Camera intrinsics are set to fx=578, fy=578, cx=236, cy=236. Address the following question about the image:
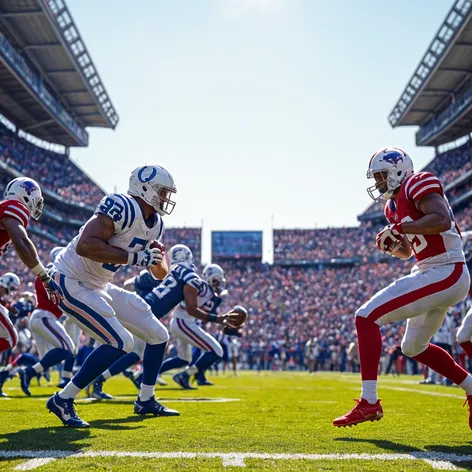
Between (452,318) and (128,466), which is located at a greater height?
(452,318)

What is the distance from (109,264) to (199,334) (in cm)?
475

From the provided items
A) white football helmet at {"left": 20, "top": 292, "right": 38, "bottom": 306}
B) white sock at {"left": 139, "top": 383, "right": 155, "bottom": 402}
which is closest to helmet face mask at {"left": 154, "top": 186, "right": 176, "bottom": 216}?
white sock at {"left": 139, "top": 383, "right": 155, "bottom": 402}

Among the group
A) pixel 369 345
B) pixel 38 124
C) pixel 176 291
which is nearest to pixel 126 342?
pixel 369 345

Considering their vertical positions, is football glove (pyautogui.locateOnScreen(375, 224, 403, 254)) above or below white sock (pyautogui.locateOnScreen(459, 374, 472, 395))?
above

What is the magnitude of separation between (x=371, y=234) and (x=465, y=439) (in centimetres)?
4400

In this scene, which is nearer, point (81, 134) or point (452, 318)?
point (452, 318)

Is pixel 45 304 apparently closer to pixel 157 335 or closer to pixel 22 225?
pixel 157 335

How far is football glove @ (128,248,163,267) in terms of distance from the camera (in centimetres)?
441

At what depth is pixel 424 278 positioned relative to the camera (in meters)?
4.23

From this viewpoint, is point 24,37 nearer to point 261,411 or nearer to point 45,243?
point 45,243

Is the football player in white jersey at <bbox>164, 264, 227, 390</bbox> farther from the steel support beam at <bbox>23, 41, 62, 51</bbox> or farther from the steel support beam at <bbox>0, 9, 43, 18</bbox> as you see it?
the steel support beam at <bbox>23, 41, 62, 51</bbox>

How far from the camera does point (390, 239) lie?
14.7 feet

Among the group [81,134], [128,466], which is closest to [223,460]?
[128,466]

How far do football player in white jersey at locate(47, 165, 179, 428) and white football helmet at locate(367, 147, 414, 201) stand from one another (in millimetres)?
1755
